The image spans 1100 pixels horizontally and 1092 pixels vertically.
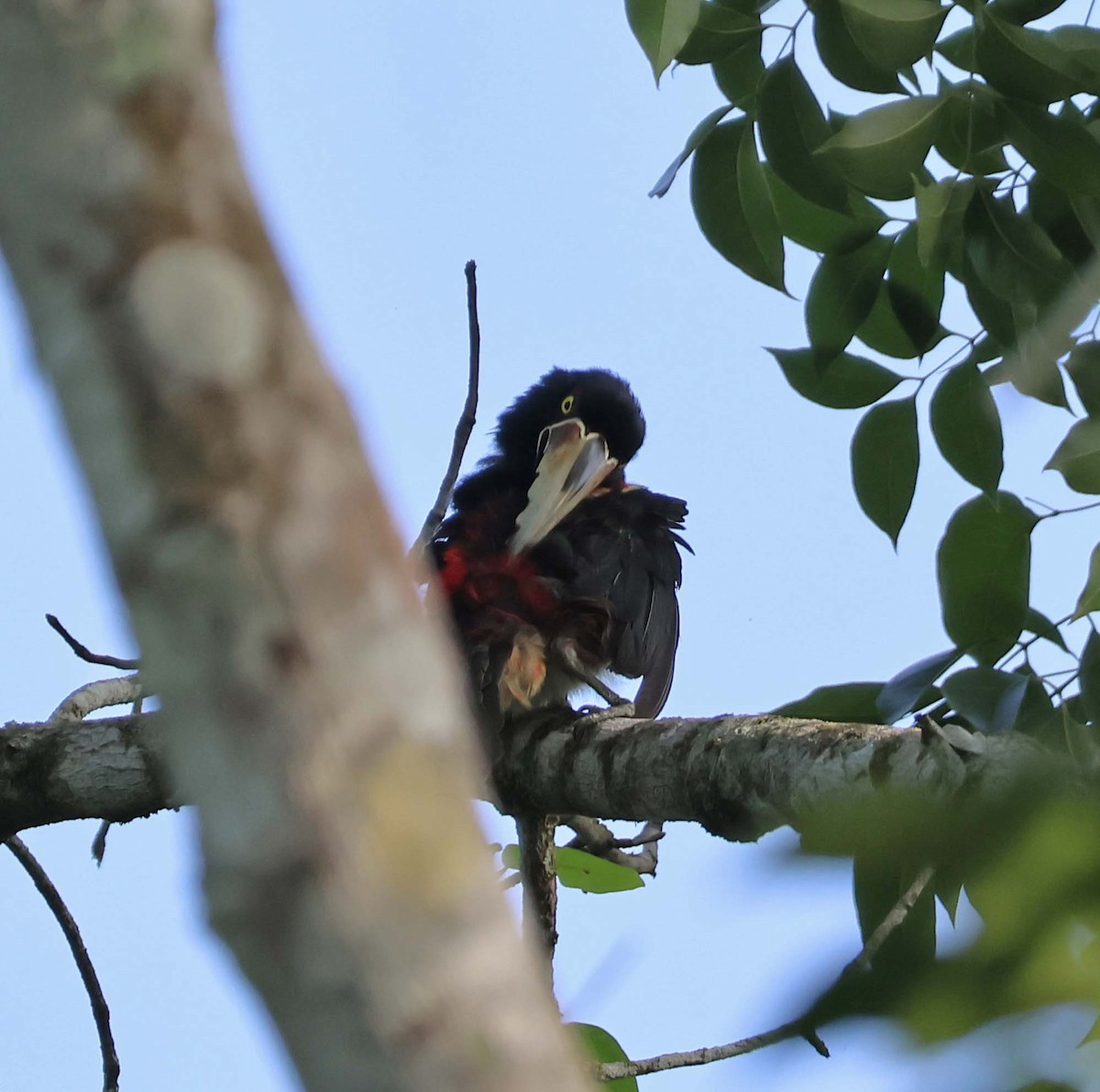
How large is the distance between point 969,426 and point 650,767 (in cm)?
67

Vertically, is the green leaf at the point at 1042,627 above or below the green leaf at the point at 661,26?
below

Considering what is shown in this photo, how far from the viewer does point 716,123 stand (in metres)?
2.02

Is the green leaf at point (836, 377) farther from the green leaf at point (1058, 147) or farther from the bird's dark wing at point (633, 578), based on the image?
the bird's dark wing at point (633, 578)

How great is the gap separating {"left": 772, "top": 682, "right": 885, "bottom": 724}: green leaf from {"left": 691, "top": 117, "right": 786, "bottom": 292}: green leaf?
0.57m

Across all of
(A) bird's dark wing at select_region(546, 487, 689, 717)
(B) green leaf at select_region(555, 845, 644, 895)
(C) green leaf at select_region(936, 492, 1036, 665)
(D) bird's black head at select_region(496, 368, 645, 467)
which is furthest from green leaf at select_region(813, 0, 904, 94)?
(D) bird's black head at select_region(496, 368, 645, 467)

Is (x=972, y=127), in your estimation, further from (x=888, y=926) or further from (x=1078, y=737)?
(x=888, y=926)

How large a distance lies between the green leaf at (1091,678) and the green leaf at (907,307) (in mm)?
498

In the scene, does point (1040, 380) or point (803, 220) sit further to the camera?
point (803, 220)

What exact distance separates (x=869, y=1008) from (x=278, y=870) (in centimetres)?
24

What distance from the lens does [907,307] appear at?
2000 mm

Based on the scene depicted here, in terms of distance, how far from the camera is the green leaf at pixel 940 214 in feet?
5.20

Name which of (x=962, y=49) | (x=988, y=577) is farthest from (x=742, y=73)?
(x=988, y=577)

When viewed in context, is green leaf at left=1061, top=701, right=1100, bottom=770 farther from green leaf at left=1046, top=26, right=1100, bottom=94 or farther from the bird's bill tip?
the bird's bill tip

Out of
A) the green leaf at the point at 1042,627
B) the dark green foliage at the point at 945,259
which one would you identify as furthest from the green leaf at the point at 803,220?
the green leaf at the point at 1042,627
